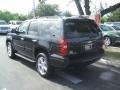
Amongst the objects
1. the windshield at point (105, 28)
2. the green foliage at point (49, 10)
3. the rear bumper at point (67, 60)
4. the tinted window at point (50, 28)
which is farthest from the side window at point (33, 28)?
the green foliage at point (49, 10)

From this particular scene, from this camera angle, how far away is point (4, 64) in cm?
980

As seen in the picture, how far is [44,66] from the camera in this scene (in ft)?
25.9

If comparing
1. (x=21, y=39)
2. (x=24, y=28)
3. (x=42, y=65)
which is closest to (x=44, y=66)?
(x=42, y=65)

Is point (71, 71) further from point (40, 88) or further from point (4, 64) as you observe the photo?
point (4, 64)

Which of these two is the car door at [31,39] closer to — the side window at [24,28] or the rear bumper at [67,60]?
the side window at [24,28]

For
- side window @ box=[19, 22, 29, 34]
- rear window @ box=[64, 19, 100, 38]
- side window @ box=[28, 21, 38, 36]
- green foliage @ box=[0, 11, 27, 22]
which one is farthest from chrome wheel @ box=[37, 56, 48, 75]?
green foliage @ box=[0, 11, 27, 22]

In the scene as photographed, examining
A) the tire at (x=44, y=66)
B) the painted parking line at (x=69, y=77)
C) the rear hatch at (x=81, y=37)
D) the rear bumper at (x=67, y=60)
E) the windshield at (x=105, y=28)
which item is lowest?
the painted parking line at (x=69, y=77)

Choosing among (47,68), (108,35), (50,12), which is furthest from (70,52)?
(50,12)

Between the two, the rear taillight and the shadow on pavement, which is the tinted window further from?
the shadow on pavement

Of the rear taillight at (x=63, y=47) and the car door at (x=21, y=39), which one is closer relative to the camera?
the rear taillight at (x=63, y=47)

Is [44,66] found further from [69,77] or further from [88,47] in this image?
[88,47]

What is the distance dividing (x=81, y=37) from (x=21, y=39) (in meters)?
2.86

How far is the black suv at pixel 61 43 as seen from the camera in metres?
7.19

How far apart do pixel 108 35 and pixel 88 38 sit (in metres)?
8.97
